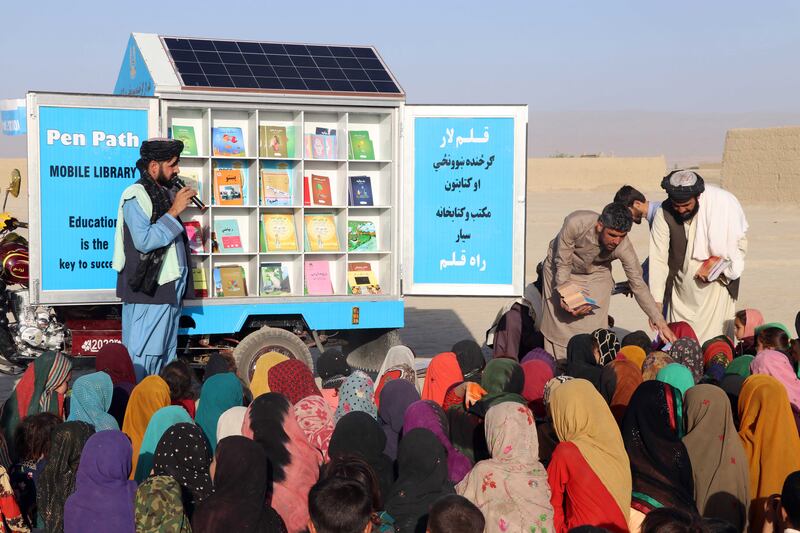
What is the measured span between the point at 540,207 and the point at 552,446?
30635 mm

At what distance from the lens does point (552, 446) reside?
196 inches

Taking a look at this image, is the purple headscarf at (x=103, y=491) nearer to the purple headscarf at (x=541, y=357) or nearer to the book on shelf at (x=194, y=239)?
the purple headscarf at (x=541, y=357)

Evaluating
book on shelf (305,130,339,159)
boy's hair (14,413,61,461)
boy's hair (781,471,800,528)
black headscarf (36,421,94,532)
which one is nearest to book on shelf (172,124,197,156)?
book on shelf (305,130,339,159)

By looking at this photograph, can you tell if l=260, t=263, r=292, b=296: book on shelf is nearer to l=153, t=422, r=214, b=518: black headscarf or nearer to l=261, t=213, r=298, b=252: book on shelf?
l=261, t=213, r=298, b=252: book on shelf

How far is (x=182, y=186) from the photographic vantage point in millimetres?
7699

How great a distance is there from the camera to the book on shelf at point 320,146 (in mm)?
8500

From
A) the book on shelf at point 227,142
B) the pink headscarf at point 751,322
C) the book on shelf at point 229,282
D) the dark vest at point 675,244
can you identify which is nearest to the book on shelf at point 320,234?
the book on shelf at point 229,282

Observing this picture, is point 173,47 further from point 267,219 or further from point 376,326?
point 376,326

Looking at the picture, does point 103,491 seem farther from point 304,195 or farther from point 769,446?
point 304,195

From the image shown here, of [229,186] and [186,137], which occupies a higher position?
[186,137]

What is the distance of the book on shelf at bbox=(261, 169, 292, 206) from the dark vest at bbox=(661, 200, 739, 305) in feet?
9.92

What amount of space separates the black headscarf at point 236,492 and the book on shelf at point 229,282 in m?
4.43

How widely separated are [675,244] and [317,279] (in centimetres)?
292

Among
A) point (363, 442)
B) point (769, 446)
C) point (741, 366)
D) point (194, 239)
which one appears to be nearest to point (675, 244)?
point (741, 366)
